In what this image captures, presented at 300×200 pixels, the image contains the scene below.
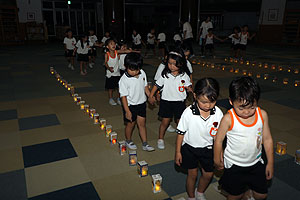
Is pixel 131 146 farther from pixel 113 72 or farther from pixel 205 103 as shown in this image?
pixel 113 72

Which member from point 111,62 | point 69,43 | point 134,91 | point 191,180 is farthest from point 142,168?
point 69,43

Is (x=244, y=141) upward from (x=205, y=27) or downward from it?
downward

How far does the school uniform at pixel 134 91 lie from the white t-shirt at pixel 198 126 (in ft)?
4.76

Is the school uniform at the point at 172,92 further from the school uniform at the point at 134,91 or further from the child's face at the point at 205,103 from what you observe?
the child's face at the point at 205,103

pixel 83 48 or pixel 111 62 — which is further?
pixel 83 48

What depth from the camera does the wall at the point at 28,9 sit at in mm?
25166

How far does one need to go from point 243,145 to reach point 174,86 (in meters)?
1.84

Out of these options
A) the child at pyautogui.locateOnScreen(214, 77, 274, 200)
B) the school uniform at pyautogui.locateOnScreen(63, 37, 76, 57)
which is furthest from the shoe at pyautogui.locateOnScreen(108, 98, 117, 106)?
the school uniform at pyautogui.locateOnScreen(63, 37, 76, 57)

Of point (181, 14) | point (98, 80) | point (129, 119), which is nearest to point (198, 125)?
point (129, 119)

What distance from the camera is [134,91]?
4148mm

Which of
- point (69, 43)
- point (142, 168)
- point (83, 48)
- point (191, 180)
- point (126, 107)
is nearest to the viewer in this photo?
point (191, 180)

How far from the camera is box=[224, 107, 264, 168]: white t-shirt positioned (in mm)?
2521

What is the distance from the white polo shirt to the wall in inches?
1026

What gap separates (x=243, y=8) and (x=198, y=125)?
3270 cm
